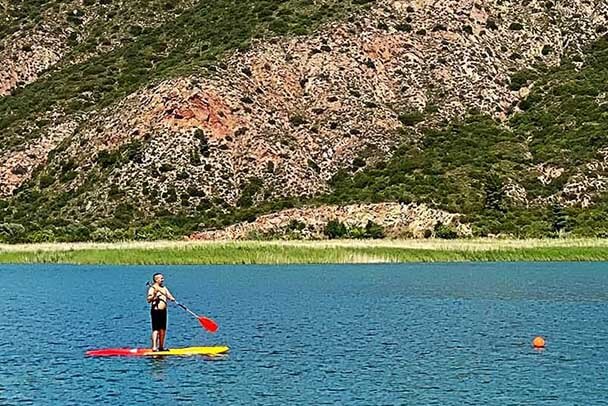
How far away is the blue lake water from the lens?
28.8 meters

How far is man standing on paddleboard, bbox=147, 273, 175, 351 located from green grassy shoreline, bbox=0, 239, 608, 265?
36328 mm

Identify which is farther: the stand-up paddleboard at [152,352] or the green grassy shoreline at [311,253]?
the green grassy shoreline at [311,253]

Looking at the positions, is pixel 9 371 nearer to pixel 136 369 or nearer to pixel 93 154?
pixel 136 369

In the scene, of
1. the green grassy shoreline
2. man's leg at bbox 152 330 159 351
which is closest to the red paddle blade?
man's leg at bbox 152 330 159 351

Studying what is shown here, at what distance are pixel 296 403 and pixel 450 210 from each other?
6672cm

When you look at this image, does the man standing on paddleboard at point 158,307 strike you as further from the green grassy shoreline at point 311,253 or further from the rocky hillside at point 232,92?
the rocky hillside at point 232,92

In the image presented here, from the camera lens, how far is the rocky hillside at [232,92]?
99438 millimetres

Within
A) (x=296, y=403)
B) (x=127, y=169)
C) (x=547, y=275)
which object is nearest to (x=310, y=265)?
(x=547, y=275)

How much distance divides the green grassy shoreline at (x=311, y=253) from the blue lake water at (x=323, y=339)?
6.70 metres

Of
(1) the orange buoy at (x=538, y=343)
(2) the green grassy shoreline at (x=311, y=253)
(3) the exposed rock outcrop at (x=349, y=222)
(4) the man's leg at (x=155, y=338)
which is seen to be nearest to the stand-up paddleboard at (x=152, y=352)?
(4) the man's leg at (x=155, y=338)

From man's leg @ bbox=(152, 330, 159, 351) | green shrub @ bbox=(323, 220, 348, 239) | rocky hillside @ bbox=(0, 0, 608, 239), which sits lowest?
green shrub @ bbox=(323, 220, 348, 239)

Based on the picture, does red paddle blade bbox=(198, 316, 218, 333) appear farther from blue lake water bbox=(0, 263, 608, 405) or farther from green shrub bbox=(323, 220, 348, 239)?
green shrub bbox=(323, 220, 348, 239)

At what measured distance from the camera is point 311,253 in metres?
72.2

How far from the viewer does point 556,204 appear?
305 ft
